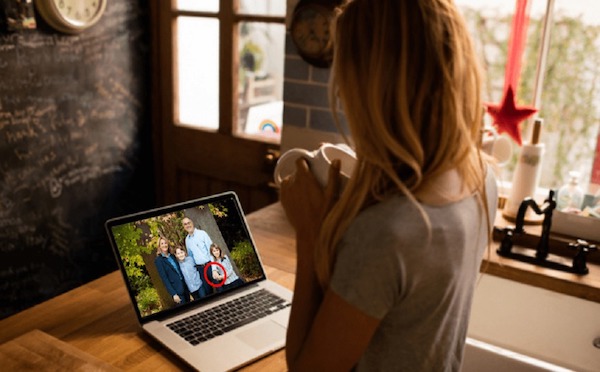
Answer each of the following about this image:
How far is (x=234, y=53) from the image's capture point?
2660 mm

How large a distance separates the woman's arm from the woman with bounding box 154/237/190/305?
46 centimetres

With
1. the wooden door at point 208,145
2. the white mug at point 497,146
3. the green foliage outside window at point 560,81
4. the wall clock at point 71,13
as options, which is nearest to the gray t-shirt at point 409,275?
the white mug at point 497,146

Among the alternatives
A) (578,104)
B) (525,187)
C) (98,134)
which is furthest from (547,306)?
(98,134)

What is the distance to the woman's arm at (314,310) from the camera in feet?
2.64

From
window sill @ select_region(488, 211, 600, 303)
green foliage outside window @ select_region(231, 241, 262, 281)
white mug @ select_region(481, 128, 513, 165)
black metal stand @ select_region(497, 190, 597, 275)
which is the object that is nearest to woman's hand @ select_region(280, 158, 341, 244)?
green foliage outside window @ select_region(231, 241, 262, 281)

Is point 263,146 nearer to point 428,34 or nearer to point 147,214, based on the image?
point 147,214

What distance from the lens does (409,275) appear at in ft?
2.55

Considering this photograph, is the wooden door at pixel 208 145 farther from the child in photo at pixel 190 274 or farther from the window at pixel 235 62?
the child in photo at pixel 190 274

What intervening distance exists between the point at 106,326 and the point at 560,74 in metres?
1.70

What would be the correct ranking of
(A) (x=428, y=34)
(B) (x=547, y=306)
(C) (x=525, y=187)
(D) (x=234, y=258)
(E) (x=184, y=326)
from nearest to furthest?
(A) (x=428, y=34)
(E) (x=184, y=326)
(D) (x=234, y=258)
(B) (x=547, y=306)
(C) (x=525, y=187)

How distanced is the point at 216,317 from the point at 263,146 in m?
1.42

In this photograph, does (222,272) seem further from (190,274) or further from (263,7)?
(263,7)

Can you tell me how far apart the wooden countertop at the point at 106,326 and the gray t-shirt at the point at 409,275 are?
32cm

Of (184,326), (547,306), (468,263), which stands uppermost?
(468,263)
